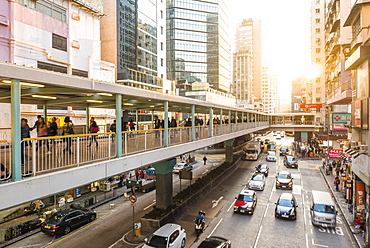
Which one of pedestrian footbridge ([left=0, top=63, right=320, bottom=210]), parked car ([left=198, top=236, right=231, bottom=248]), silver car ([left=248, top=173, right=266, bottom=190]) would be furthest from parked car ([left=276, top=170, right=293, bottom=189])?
parked car ([left=198, top=236, right=231, bottom=248])

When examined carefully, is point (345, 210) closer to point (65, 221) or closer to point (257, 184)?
point (257, 184)

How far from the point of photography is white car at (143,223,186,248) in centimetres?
1119

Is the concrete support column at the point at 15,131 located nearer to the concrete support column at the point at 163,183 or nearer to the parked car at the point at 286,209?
the concrete support column at the point at 163,183

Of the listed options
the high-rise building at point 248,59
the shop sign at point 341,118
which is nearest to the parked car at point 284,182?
the shop sign at point 341,118

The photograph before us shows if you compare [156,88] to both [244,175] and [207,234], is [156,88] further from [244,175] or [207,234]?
[207,234]

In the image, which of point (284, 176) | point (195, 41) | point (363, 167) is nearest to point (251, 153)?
point (284, 176)

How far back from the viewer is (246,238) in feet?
43.9

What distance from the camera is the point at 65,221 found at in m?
14.9

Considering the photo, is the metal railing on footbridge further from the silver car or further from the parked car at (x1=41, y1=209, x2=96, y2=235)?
the silver car

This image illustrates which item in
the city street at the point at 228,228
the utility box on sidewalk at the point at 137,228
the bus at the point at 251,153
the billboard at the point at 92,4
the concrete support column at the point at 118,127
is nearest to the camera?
the concrete support column at the point at 118,127

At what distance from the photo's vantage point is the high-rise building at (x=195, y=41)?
7194cm

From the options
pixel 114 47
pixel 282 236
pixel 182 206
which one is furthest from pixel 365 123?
pixel 114 47

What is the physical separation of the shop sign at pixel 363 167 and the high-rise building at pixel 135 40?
104 feet

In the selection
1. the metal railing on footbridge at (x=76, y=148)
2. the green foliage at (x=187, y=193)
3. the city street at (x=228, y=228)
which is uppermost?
the metal railing on footbridge at (x=76, y=148)
